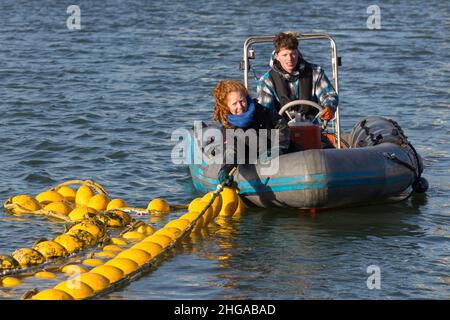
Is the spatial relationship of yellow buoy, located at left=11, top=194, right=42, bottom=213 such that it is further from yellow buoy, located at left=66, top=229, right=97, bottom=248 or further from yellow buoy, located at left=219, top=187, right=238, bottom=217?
yellow buoy, located at left=219, top=187, right=238, bottom=217

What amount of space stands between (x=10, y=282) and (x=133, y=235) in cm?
154

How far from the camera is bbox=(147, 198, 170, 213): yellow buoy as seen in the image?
1046 cm

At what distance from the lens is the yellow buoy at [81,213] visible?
10.0m

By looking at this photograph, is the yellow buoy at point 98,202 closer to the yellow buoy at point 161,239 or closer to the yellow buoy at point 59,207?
the yellow buoy at point 59,207

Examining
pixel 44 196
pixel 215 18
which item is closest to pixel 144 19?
pixel 215 18

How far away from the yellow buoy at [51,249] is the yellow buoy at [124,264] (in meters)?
0.64

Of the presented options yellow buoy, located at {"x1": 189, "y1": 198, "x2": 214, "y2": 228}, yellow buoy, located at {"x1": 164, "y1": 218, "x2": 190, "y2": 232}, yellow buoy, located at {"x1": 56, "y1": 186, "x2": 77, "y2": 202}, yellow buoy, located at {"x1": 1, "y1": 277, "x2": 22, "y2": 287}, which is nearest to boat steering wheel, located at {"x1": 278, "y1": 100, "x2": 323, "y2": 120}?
yellow buoy, located at {"x1": 189, "y1": 198, "x2": 214, "y2": 228}

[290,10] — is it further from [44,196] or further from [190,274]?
[190,274]

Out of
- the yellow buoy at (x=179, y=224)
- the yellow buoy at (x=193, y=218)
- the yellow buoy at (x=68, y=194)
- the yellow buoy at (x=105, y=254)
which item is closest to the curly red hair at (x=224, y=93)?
the yellow buoy at (x=193, y=218)

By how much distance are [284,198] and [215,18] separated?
56.8 feet

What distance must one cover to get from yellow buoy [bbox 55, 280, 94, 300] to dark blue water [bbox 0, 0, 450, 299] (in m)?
0.25

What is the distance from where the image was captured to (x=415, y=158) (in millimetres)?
10938

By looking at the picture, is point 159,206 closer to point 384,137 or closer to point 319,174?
point 319,174
